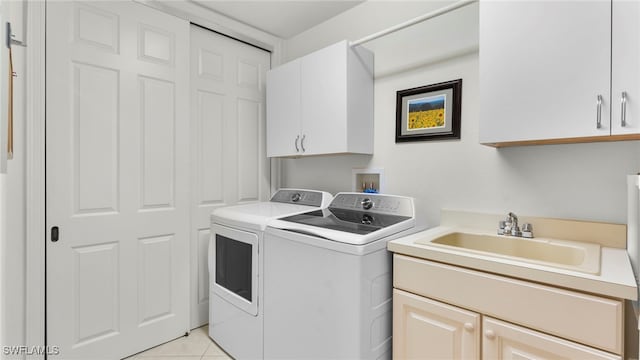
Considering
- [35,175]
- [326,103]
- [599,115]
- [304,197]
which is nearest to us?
[599,115]

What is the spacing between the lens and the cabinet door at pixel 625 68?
3.43ft

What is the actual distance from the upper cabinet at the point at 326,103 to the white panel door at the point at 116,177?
0.73 meters

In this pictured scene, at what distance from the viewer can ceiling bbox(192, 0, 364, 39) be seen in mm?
2234

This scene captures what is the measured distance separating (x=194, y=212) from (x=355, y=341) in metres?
1.56

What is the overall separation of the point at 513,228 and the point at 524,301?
0.55m

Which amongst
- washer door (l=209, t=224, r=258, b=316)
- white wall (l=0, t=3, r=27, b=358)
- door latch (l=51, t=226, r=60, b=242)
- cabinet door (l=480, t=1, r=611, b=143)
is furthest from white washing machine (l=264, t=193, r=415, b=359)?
white wall (l=0, t=3, r=27, b=358)

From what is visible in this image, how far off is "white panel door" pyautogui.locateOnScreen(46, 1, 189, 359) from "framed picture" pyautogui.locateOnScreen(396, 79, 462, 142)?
60.4 inches

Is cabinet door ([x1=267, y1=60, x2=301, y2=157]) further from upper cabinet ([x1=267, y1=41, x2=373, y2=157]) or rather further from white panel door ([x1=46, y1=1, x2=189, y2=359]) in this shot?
white panel door ([x1=46, y1=1, x2=189, y2=359])

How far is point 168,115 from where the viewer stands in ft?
7.02

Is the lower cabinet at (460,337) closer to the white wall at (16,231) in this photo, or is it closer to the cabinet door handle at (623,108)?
the cabinet door handle at (623,108)

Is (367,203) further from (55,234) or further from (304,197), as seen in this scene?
(55,234)

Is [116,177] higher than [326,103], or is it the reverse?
[326,103]

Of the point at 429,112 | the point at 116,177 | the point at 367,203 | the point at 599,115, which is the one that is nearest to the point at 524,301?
the point at 599,115

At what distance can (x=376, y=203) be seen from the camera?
1.91 metres
